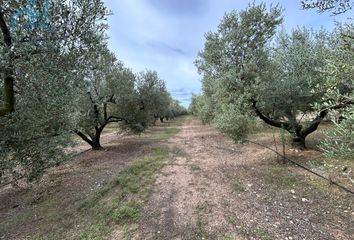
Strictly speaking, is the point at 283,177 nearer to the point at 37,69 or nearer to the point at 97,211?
the point at 97,211

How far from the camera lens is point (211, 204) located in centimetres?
624

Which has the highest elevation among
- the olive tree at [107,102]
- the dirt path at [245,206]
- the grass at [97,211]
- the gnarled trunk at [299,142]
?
the olive tree at [107,102]

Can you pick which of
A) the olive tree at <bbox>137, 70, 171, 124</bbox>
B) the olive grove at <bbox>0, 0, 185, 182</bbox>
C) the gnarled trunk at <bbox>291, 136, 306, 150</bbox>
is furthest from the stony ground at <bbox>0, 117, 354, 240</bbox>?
the olive tree at <bbox>137, 70, 171, 124</bbox>

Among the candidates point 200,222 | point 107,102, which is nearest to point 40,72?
point 200,222

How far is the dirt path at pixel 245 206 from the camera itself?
4.91 m

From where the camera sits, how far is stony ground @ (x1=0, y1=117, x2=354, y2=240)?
4988 mm

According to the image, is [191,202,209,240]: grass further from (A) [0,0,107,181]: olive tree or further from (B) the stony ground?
(A) [0,0,107,181]: olive tree

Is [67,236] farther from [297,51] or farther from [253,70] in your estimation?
[297,51]

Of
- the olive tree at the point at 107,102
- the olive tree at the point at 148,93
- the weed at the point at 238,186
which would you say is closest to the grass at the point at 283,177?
the weed at the point at 238,186

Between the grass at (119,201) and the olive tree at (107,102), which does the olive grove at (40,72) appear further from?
the olive tree at (107,102)

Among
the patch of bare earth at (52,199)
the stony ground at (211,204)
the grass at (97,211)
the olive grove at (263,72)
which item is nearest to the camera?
the stony ground at (211,204)

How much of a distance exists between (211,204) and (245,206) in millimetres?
884

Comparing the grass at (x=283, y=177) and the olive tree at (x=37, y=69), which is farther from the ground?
the olive tree at (x=37, y=69)

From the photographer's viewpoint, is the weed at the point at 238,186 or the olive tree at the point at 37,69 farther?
the weed at the point at 238,186
